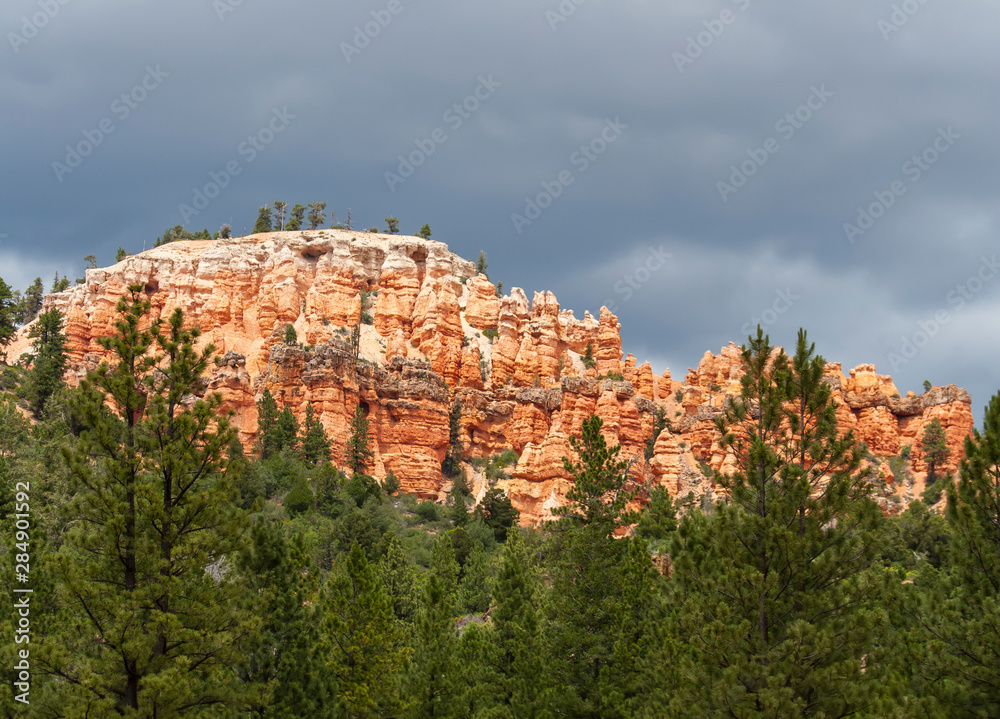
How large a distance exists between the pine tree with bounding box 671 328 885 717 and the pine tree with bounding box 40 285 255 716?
939cm

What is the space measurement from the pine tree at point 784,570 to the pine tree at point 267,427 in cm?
5671

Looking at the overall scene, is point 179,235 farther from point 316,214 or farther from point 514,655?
point 514,655

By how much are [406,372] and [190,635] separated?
67554 millimetres

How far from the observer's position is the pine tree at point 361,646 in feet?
77.0

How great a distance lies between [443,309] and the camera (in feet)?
304

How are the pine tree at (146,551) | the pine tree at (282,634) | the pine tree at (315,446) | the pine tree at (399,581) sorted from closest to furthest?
the pine tree at (146,551) < the pine tree at (282,634) < the pine tree at (399,581) < the pine tree at (315,446)

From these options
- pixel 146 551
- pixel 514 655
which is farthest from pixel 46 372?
pixel 146 551

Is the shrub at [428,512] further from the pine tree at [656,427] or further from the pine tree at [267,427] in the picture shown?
the pine tree at [656,427]

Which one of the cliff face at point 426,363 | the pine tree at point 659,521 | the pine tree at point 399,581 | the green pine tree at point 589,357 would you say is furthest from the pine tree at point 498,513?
the green pine tree at point 589,357

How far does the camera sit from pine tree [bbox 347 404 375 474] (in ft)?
242

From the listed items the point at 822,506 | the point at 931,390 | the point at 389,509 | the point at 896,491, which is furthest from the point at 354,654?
the point at 931,390

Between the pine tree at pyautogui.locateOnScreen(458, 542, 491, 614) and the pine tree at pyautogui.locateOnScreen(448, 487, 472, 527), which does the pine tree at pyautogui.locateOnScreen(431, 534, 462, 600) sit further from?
the pine tree at pyautogui.locateOnScreen(448, 487, 472, 527)

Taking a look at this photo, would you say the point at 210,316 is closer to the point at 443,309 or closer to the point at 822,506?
the point at 443,309

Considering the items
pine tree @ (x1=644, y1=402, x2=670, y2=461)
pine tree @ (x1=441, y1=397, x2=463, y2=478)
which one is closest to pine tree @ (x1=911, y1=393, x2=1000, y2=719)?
pine tree @ (x1=644, y1=402, x2=670, y2=461)
